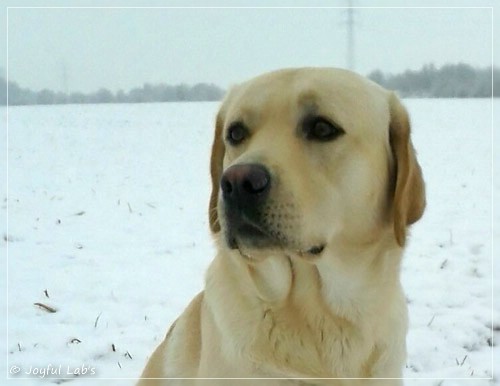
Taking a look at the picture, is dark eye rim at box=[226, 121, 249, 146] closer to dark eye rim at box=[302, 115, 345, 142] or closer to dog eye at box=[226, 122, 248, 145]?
dog eye at box=[226, 122, 248, 145]

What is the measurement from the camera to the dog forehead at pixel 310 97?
243cm

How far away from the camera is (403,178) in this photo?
2.51m

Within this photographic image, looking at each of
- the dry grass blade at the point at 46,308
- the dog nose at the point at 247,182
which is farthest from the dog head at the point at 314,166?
the dry grass blade at the point at 46,308

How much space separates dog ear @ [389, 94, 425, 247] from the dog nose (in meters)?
0.62

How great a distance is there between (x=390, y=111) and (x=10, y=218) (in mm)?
5949

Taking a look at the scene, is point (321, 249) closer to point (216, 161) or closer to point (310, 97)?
point (310, 97)

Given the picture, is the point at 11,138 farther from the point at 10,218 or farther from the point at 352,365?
the point at 352,365

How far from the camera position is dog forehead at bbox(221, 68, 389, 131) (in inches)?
95.8

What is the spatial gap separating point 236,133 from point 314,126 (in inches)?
13.7

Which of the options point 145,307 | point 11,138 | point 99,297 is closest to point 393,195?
point 145,307

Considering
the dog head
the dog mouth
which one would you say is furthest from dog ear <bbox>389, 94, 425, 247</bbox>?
the dog mouth

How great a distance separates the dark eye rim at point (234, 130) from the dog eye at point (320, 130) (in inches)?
10.2

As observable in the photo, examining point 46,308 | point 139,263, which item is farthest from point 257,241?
point 139,263

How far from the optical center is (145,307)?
15.6 feet
